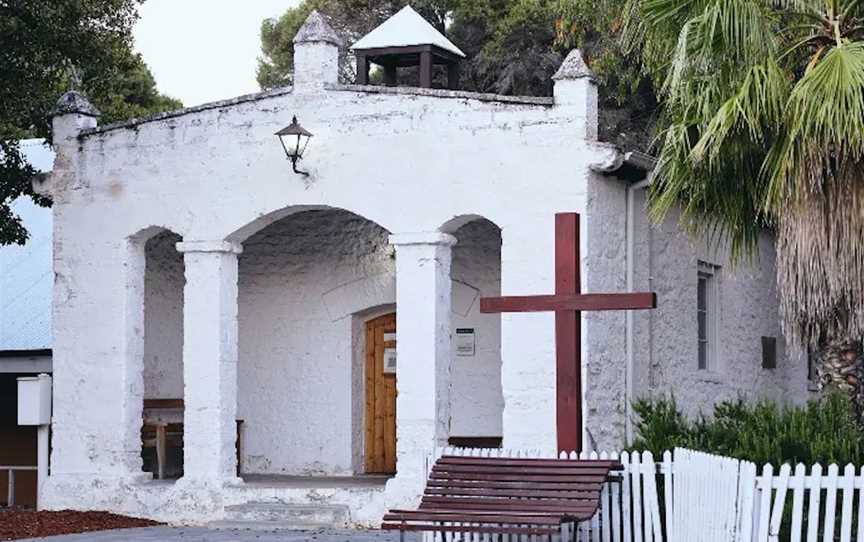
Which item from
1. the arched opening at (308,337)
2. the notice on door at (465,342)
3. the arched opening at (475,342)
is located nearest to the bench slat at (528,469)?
the arched opening at (475,342)

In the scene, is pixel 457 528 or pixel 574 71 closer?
pixel 457 528

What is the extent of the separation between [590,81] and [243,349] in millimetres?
6018

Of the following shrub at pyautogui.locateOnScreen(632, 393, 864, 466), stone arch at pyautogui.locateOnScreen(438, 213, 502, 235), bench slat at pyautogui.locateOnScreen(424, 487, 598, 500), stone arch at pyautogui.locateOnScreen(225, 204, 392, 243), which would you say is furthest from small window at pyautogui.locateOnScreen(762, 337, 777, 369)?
bench slat at pyautogui.locateOnScreen(424, 487, 598, 500)

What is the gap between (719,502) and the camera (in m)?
10.2

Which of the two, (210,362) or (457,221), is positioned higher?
(457,221)

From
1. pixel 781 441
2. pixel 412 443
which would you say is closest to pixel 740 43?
pixel 781 441

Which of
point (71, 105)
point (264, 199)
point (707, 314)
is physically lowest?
point (707, 314)

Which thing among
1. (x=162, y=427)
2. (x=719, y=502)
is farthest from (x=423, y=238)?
(x=719, y=502)

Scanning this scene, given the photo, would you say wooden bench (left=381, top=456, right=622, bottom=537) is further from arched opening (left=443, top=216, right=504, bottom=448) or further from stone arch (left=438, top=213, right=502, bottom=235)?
arched opening (left=443, top=216, right=504, bottom=448)

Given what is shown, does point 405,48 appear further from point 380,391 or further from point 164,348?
point 164,348

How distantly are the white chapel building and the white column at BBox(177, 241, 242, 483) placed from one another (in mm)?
27

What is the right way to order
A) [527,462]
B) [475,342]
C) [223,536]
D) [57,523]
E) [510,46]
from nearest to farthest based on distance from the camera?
[527,462]
[223,536]
[57,523]
[475,342]
[510,46]

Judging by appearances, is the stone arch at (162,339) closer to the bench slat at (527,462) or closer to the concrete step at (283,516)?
the concrete step at (283,516)

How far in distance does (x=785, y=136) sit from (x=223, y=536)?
6.07 m
